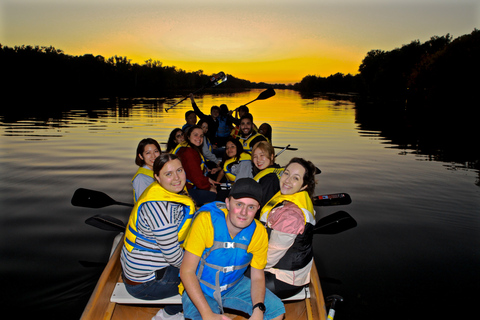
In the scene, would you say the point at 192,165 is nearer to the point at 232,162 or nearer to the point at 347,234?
the point at 232,162

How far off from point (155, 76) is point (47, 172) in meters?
118

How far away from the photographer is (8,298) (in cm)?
418

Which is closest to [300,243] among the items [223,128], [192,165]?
[192,165]

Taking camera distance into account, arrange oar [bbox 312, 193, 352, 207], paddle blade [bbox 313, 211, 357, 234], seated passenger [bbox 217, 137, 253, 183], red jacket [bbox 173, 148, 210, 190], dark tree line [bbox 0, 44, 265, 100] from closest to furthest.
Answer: paddle blade [bbox 313, 211, 357, 234] < oar [bbox 312, 193, 352, 207] < red jacket [bbox 173, 148, 210, 190] < seated passenger [bbox 217, 137, 253, 183] < dark tree line [bbox 0, 44, 265, 100]

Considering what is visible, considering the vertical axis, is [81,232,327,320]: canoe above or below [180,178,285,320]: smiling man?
below

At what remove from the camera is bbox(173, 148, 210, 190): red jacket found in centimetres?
491

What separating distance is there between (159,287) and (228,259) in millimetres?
698

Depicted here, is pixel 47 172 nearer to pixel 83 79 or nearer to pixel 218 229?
pixel 218 229

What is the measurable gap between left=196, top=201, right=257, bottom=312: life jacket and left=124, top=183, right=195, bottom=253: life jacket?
0.81 feet

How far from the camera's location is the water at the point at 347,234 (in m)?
4.48

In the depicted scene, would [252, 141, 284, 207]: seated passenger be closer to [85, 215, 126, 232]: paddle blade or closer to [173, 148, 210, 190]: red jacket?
[173, 148, 210, 190]: red jacket

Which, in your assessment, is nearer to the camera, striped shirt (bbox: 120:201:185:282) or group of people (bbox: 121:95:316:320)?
group of people (bbox: 121:95:316:320)

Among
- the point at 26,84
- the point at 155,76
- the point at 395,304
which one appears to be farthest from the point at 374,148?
the point at 155,76

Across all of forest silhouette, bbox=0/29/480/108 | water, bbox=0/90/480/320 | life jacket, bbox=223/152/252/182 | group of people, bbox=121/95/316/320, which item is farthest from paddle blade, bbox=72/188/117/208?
forest silhouette, bbox=0/29/480/108
